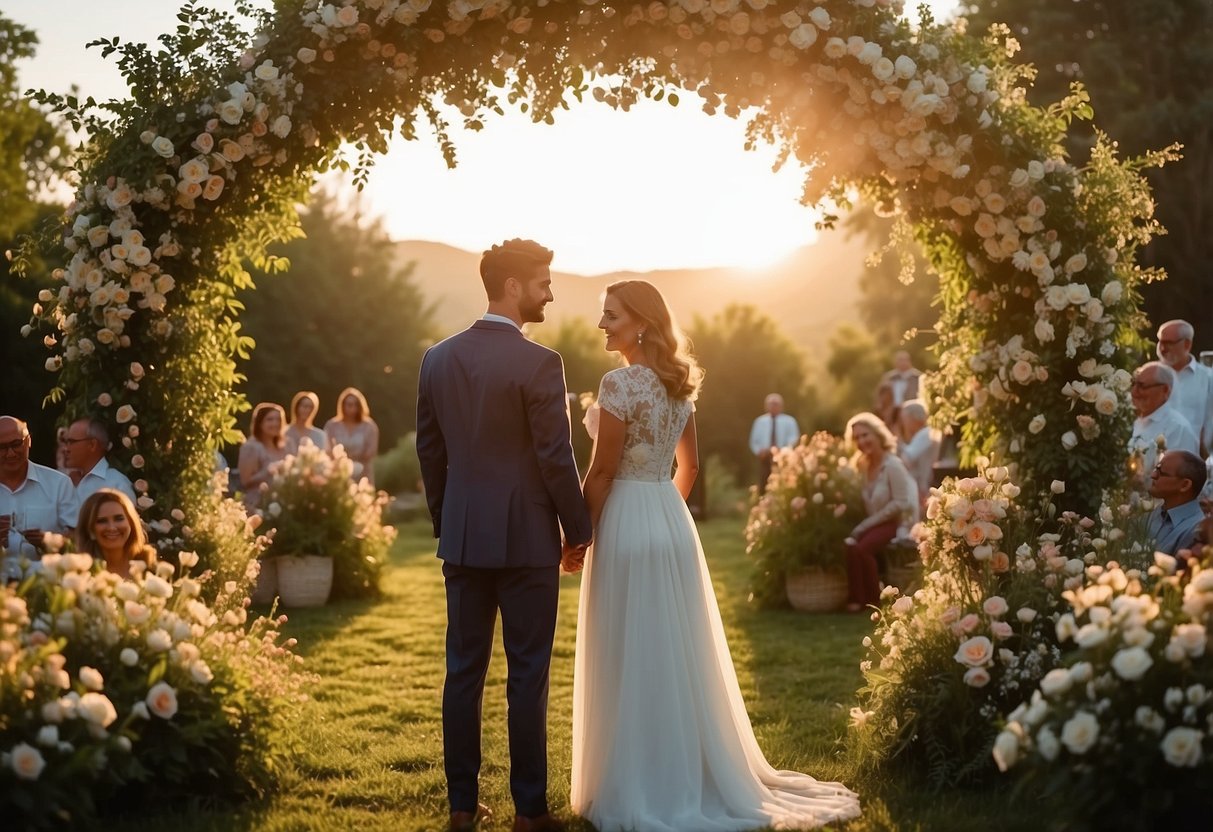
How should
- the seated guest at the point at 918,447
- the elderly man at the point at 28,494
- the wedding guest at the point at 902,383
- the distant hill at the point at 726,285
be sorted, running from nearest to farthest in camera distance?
A: the elderly man at the point at 28,494, the seated guest at the point at 918,447, the wedding guest at the point at 902,383, the distant hill at the point at 726,285

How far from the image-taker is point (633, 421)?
16.5 ft

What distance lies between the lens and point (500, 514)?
185 inches

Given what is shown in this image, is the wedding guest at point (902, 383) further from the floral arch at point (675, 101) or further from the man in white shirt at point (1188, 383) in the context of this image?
the floral arch at point (675, 101)

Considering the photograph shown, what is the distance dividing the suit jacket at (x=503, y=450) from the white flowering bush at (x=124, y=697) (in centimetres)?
103

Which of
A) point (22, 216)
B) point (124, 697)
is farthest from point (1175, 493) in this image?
point (22, 216)

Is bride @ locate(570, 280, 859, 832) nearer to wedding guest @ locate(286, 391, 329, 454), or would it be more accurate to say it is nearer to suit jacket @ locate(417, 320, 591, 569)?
suit jacket @ locate(417, 320, 591, 569)

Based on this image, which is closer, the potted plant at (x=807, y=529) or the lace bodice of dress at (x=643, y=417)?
the lace bodice of dress at (x=643, y=417)

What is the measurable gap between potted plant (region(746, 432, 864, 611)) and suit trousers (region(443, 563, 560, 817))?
580cm

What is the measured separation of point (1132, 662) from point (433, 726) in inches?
167

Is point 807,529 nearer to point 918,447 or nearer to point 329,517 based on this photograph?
point 918,447

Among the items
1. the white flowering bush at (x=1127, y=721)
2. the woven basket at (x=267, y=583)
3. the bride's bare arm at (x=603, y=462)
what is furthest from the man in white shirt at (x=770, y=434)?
the white flowering bush at (x=1127, y=721)

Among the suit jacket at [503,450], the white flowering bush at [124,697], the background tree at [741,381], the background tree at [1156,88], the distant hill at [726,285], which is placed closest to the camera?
the white flowering bush at [124,697]

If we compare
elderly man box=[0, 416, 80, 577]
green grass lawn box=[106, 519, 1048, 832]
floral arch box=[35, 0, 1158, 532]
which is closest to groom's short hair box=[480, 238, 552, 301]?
floral arch box=[35, 0, 1158, 532]

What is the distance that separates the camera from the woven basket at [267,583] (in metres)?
11.0
